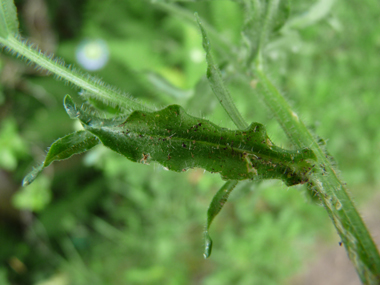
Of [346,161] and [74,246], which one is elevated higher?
[346,161]

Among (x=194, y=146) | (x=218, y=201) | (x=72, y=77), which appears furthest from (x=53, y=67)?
(x=218, y=201)

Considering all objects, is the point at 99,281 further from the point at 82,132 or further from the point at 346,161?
the point at 82,132

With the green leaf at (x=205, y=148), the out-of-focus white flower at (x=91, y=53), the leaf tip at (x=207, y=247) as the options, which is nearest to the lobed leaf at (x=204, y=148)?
the green leaf at (x=205, y=148)

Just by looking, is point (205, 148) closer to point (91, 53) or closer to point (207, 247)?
point (207, 247)

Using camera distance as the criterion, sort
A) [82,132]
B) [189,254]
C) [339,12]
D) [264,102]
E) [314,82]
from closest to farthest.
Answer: [82,132] < [264,102] < [339,12] < [314,82] < [189,254]

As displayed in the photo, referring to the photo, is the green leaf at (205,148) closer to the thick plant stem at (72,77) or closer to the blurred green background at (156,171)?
the thick plant stem at (72,77)

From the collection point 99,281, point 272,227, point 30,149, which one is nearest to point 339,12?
point 272,227
